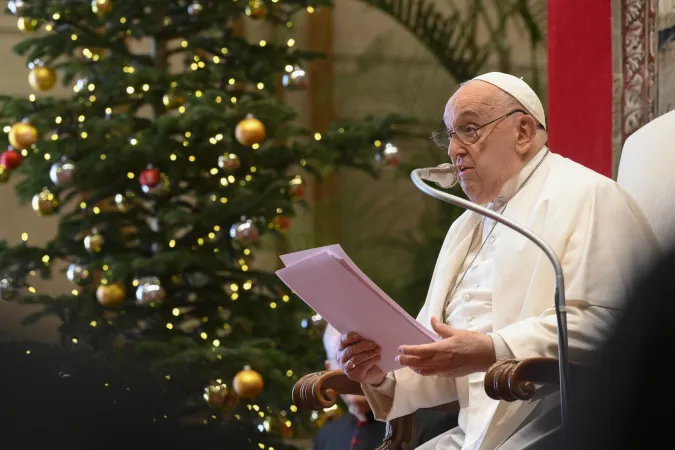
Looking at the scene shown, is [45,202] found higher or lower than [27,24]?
lower

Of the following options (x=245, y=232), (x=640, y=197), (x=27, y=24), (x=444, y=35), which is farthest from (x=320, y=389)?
(x=444, y=35)

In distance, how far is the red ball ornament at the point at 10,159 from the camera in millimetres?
4801

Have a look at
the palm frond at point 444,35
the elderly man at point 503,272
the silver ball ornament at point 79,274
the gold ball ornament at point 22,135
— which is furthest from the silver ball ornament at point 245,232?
the elderly man at point 503,272

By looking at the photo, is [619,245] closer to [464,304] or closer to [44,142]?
[464,304]

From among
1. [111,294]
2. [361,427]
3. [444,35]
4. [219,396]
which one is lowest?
[219,396]

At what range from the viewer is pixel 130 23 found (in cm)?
511

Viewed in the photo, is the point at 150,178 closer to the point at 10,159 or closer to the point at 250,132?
the point at 250,132

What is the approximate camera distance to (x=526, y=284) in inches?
90.7

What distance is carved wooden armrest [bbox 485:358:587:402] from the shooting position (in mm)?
1855

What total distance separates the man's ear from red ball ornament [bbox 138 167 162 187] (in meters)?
2.59

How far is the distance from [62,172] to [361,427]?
6.33ft

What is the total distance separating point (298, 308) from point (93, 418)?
4.33 meters

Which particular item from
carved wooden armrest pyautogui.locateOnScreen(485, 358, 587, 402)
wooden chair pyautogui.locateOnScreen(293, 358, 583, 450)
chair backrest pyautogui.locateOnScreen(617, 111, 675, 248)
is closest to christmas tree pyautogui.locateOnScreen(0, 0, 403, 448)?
wooden chair pyautogui.locateOnScreen(293, 358, 583, 450)

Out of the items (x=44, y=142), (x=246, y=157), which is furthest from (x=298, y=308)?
(x=44, y=142)
